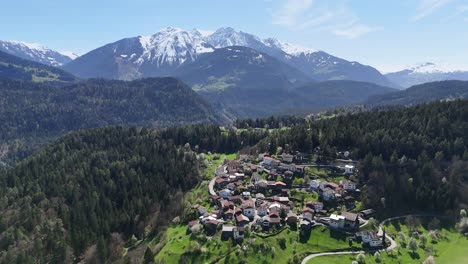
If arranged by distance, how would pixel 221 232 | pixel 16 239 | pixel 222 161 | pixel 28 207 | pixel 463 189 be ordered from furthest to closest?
pixel 222 161
pixel 28 207
pixel 463 189
pixel 16 239
pixel 221 232

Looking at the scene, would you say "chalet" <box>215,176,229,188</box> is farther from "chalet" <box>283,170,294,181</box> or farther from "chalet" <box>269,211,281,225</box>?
"chalet" <box>269,211,281,225</box>

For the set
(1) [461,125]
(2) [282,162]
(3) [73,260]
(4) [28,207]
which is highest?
(1) [461,125]

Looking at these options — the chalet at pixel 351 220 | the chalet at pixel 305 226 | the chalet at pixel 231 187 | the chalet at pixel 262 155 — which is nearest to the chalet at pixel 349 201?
the chalet at pixel 351 220

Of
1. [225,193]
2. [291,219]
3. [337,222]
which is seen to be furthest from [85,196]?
[337,222]

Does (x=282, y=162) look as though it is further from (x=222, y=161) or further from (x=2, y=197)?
(x=2, y=197)

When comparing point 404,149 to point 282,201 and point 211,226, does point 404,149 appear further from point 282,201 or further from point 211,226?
point 211,226

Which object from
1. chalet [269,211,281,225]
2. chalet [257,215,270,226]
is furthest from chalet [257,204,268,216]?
chalet [257,215,270,226]

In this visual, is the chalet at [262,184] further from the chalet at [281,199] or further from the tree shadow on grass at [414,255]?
the tree shadow on grass at [414,255]

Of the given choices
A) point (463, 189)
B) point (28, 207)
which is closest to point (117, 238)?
point (28, 207)
